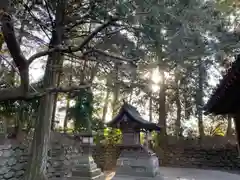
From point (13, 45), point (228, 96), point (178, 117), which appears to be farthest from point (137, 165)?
point (13, 45)

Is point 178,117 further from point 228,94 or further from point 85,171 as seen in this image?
point 228,94

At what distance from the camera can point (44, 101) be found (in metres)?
5.48

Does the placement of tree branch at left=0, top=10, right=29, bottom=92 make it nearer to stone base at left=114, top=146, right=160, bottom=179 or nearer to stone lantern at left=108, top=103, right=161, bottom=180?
stone lantern at left=108, top=103, right=161, bottom=180

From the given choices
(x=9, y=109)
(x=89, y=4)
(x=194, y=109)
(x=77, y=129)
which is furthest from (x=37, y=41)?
(x=194, y=109)

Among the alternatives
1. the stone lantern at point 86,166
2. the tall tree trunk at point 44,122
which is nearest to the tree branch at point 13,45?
the tall tree trunk at point 44,122

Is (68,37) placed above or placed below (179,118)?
above

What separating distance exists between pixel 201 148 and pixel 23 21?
10564mm

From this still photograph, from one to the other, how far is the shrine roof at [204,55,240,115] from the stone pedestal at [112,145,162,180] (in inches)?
213

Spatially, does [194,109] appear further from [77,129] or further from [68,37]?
[68,37]

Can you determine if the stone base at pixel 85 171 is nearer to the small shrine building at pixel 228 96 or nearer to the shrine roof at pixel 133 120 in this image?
the shrine roof at pixel 133 120

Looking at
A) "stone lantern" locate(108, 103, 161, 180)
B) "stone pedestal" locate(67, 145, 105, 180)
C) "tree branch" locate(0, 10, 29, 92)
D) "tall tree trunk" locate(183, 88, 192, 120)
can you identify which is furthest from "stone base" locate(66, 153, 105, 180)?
"tall tree trunk" locate(183, 88, 192, 120)

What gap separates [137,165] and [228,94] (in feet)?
21.1

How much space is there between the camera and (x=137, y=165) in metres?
8.26

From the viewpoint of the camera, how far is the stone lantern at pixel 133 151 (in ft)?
26.6
